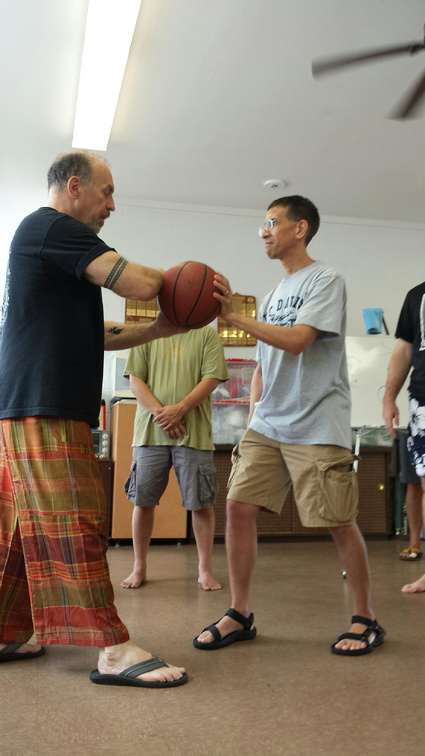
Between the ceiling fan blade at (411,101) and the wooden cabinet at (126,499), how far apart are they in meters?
2.93

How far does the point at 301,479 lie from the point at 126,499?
3.13 m

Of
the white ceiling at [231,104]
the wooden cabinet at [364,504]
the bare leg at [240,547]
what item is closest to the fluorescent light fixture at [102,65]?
the white ceiling at [231,104]

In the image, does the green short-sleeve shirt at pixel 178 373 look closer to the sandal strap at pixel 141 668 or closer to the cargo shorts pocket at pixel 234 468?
the cargo shorts pocket at pixel 234 468

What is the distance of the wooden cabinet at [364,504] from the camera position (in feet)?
17.7

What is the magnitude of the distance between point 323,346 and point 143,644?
1.21 meters

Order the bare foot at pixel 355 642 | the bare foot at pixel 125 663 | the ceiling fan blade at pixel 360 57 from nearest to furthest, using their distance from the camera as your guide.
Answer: the bare foot at pixel 125 663, the bare foot at pixel 355 642, the ceiling fan blade at pixel 360 57

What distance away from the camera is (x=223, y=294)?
2154 mm

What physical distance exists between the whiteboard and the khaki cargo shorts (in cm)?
403

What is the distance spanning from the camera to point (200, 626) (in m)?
2.49

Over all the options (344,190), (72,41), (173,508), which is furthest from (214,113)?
(173,508)

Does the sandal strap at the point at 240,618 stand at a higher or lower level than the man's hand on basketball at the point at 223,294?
lower

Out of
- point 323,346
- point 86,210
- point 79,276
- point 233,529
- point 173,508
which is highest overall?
point 86,210

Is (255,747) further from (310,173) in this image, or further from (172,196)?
(172,196)

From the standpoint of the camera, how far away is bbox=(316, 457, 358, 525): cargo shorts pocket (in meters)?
2.18
